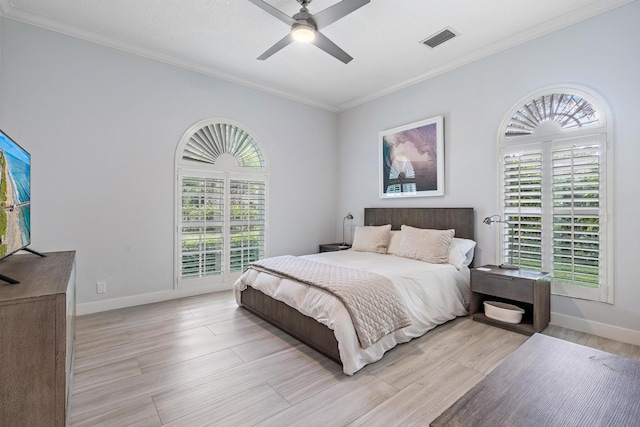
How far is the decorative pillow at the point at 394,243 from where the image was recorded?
3.94 meters

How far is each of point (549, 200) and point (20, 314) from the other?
13.3 feet

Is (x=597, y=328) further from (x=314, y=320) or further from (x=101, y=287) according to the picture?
(x=101, y=287)

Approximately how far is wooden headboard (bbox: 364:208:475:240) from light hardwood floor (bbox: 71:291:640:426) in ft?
3.73

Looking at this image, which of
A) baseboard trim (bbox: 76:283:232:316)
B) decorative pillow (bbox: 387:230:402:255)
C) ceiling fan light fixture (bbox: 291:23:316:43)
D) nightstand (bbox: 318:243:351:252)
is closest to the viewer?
ceiling fan light fixture (bbox: 291:23:316:43)

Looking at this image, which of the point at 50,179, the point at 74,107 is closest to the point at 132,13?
the point at 74,107

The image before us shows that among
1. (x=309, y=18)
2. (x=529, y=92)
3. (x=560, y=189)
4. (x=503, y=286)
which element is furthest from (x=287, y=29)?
(x=503, y=286)

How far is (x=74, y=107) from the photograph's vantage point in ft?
10.6

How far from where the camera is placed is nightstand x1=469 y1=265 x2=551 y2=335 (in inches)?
108

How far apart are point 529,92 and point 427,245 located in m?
A: 1.99

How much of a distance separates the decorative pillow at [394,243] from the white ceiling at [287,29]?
2244mm

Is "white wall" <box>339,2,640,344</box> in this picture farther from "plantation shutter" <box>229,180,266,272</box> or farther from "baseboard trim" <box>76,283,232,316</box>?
"baseboard trim" <box>76,283,232,316</box>

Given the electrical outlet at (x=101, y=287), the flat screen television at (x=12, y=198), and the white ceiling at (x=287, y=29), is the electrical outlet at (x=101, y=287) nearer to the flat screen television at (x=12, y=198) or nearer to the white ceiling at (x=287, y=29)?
the flat screen television at (x=12, y=198)

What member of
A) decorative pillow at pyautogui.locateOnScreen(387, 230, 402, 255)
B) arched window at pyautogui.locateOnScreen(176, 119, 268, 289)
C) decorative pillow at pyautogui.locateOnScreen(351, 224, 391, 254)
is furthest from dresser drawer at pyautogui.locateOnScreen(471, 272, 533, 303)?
arched window at pyautogui.locateOnScreen(176, 119, 268, 289)

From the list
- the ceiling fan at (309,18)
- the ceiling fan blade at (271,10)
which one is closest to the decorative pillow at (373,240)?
the ceiling fan at (309,18)
